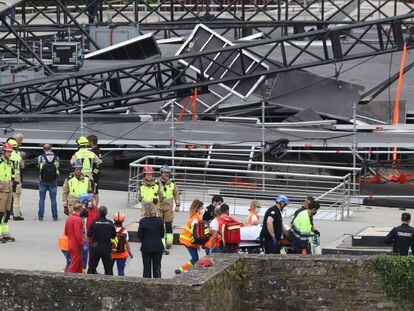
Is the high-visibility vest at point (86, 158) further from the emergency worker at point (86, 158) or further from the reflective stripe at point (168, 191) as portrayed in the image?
→ the reflective stripe at point (168, 191)

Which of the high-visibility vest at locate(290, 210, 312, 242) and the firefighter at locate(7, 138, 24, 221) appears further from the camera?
the firefighter at locate(7, 138, 24, 221)

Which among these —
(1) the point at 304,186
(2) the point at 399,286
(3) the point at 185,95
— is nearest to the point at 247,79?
(3) the point at 185,95

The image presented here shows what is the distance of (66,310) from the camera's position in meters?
16.2

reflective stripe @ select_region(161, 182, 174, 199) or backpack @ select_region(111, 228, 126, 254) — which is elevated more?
reflective stripe @ select_region(161, 182, 174, 199)

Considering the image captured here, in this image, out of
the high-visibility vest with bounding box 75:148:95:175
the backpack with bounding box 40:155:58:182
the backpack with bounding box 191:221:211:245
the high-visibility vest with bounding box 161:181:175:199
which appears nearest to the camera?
the backpack with bounding box 191:221:211:245

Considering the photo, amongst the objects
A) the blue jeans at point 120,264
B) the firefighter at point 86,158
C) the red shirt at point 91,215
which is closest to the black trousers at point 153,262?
the blue jeans at point 120,264

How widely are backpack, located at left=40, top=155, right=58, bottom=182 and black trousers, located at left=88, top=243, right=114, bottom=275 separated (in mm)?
5172

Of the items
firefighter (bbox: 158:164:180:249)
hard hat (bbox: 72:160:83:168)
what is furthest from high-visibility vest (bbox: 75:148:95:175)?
firefighter (bbox: 158:164:180:249)

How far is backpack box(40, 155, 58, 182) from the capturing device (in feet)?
78.4

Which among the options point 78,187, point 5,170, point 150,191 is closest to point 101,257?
point 150,191

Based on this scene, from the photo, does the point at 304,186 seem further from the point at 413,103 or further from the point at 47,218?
the point at 413,103

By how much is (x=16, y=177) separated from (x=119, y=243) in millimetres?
4706

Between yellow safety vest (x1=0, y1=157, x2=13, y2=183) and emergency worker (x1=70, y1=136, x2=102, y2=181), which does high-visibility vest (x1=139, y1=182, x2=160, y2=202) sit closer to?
emergency worker (x1=70, y1=136, x2=102, y2=181)

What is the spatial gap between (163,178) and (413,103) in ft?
43.1
